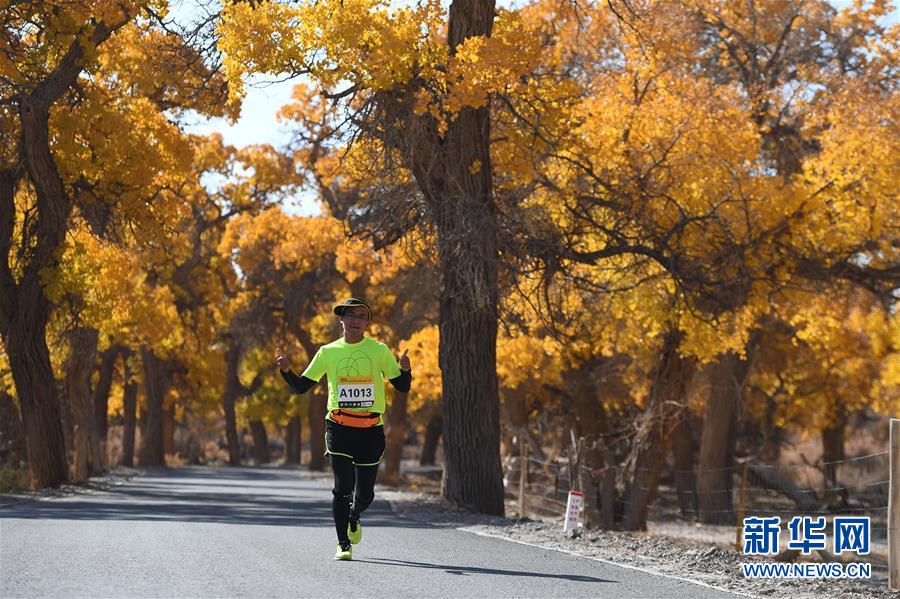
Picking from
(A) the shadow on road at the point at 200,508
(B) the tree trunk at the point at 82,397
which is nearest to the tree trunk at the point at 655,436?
(A) the shadow on road at the point at 200,508

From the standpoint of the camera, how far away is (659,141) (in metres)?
19.9

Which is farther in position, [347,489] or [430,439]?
[430,439]

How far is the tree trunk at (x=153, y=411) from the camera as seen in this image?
42.5 m

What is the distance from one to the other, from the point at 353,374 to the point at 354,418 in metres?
0.35

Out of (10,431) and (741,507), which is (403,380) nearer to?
(741,507)

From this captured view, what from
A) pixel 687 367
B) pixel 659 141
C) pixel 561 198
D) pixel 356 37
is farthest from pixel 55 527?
pixel 687 367

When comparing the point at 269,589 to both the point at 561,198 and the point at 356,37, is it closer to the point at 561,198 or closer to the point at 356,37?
the point at 356,37

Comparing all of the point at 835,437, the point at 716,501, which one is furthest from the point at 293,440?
the point at 716,501

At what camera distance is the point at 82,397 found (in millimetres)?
28516

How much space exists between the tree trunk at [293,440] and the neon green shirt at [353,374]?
5612 centimetres

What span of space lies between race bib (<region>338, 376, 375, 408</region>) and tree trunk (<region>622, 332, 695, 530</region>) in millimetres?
14950

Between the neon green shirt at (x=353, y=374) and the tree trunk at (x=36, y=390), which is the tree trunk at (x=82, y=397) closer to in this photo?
the tree trunk at (x=36, y=390)

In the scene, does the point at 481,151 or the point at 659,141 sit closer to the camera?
the point at 481,151

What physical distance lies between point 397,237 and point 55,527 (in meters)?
6.89
